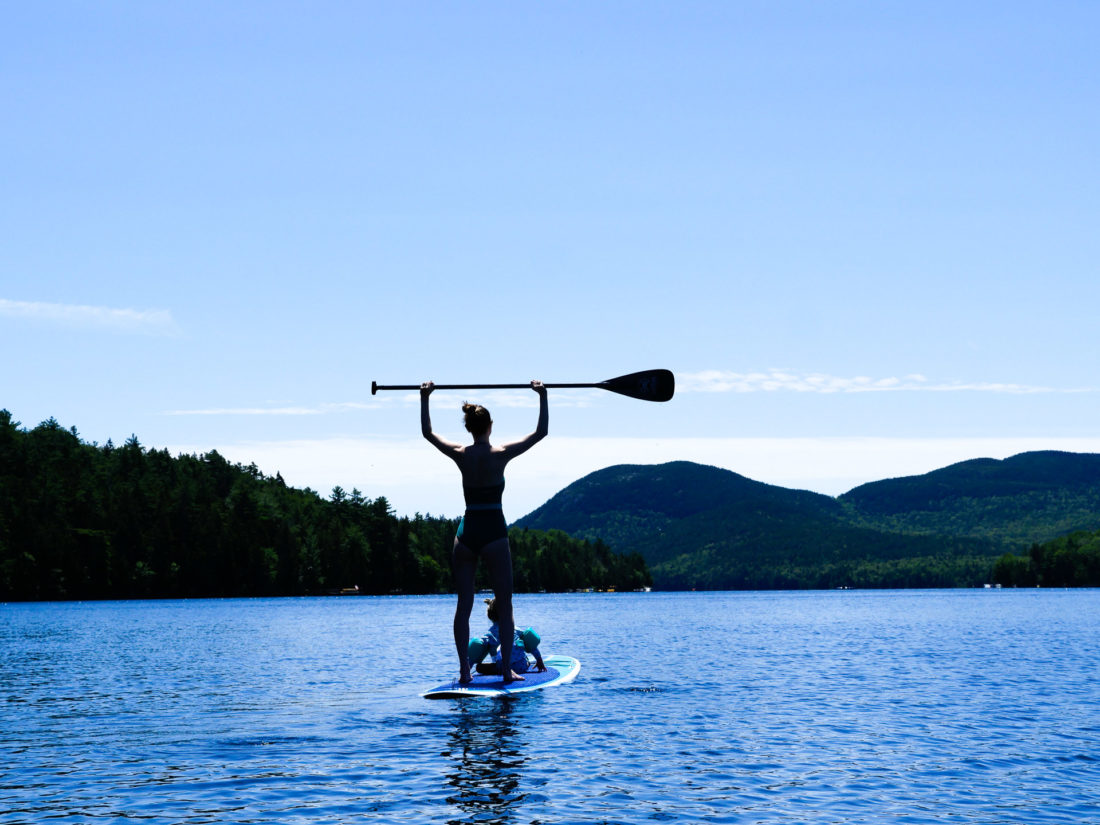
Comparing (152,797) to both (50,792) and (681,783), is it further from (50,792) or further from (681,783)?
(681,783)

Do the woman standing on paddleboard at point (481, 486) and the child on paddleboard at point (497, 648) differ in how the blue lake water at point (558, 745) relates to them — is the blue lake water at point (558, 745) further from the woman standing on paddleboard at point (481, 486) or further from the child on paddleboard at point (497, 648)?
the woman standing on paddleboard at point (481, 486)

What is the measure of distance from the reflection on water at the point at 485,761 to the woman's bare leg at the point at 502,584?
1217mm

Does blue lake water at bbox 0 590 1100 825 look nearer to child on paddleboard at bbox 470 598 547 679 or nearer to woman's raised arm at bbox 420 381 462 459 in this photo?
child on paddleboard at bbox 470 598 547 679

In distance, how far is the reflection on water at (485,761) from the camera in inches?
501

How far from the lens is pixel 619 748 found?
17.1 metres

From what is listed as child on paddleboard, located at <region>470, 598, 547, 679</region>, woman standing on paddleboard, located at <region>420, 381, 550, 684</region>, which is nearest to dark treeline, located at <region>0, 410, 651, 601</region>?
child on paddleboard, located at <region>470, 598, 547, 679</region>

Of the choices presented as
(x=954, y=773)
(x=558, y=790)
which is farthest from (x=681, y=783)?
(x=954, y=773)

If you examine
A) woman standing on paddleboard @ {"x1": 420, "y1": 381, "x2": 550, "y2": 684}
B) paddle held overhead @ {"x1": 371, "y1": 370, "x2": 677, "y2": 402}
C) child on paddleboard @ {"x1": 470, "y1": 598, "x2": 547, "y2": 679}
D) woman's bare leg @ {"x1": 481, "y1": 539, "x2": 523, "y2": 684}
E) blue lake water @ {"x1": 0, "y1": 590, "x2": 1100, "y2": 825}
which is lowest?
blue lake water @ {"x1": 0, "y1": 590, "x2": 1100, "y2": 825}

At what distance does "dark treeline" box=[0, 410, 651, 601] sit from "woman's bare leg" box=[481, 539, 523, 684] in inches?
4939

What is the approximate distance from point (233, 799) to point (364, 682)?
1620 cm

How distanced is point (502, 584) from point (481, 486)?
1.81 meters

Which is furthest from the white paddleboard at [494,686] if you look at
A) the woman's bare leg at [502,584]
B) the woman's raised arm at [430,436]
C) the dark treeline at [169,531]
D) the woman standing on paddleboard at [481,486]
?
the dark treeline at [169,531]

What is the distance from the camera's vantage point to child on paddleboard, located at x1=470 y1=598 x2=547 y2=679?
21.0 meters

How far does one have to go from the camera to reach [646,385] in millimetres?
18594
